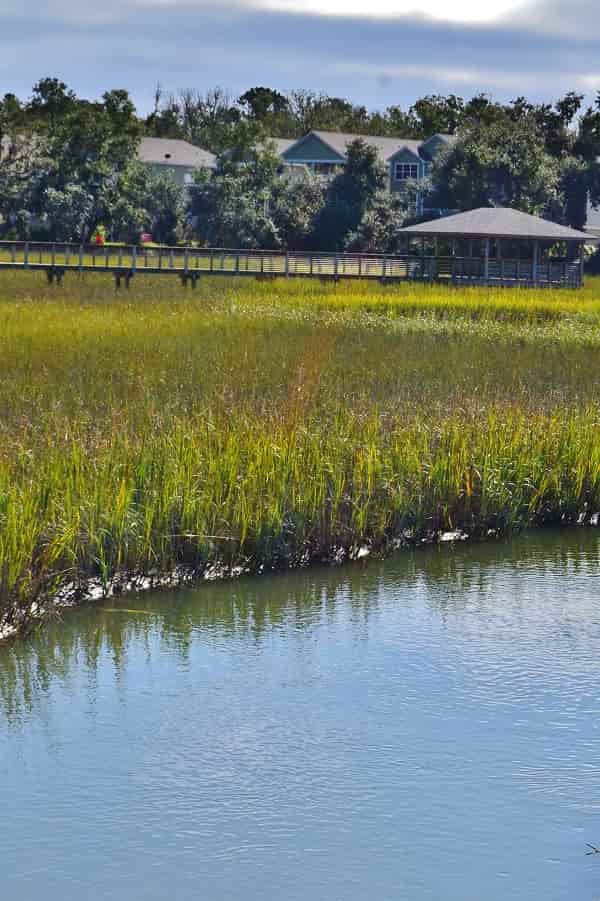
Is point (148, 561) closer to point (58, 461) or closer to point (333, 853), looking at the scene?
point (58, 461)

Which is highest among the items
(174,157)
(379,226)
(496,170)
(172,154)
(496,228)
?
(172,154)

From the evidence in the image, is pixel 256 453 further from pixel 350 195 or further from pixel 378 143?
pixel 378 143

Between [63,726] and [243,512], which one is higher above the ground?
[243,512]

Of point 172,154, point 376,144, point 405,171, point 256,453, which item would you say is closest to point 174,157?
point 172,154

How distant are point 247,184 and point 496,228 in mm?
22172

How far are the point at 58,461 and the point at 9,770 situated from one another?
12.8 ft

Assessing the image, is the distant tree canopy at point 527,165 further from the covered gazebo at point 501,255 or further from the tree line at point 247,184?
the covered gazebo at point 501,255

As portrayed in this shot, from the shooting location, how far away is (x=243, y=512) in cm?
1190

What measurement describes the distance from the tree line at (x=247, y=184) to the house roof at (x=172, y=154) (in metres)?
19.6

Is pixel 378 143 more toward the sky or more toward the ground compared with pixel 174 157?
more toward the sky

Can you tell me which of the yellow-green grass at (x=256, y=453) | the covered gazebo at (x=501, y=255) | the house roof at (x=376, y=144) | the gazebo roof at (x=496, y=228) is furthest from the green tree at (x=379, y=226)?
the yellow-green grass at (x=256, y=453)

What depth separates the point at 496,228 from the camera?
52781 millimetres

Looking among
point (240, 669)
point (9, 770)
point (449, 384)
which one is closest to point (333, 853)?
point (9, 770)

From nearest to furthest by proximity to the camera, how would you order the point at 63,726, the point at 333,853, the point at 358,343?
the point at 333,853 → the point at 63,726 → the point at 358,343
